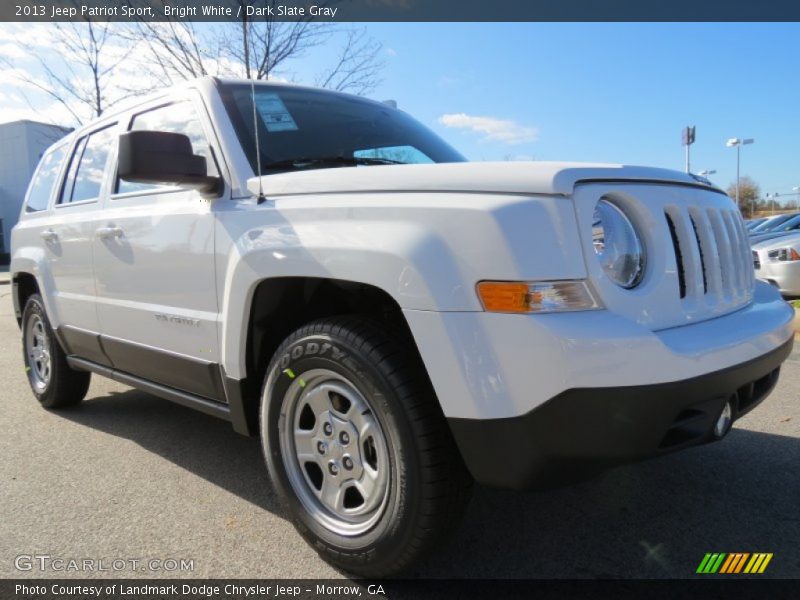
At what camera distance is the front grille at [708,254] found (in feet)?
6.61

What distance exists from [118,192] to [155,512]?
5.76 feet

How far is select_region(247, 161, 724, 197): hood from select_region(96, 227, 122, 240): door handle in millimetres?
1372

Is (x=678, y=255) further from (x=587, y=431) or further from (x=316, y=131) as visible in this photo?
(x=316, y=131)

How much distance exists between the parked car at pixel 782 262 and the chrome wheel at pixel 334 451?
7.98 m

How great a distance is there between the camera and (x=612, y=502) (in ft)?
8.82

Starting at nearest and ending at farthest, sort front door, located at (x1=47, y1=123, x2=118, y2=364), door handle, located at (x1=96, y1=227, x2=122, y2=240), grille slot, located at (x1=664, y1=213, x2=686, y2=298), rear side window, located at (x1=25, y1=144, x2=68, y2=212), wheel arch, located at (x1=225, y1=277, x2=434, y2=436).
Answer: grille slot, located at (x1=664, y1=213, x2=686, y2=298) < wheel arch, located at (x1=225, y1=277, x2=434, y2=436) < door handle, located at (x1=96, y1=227, x2=122, y2=240) < front door, located at (x1=47, y1=123, x2=118, y2=364) < rear side window, located at (x1=25, y1=144, x2=68, y2=212)

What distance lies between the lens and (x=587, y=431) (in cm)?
172

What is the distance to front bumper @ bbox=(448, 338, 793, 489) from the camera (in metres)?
1.70

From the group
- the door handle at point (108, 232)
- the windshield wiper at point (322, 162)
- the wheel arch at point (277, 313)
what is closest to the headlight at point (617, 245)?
the wheel arch at point (277, 313)

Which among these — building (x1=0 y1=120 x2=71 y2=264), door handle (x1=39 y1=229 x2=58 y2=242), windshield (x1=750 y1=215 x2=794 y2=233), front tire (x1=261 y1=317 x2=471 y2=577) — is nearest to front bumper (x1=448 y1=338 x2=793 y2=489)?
front tire (x1=261 y1=317 x2=471 y2=577)

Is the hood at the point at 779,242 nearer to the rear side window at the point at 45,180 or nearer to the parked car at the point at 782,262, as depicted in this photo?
the parked car at the point at 782,262

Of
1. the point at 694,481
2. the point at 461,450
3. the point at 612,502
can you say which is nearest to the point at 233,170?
the point at 461,450

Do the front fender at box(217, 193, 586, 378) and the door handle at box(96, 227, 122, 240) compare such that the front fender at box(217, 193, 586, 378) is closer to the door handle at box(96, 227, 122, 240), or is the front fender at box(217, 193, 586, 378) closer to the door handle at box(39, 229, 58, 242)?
the door handle at box(96, 227, 122, 240)

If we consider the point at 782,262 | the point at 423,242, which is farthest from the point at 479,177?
the point at 782,262
